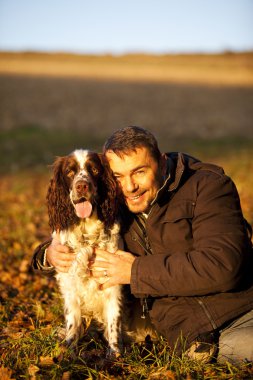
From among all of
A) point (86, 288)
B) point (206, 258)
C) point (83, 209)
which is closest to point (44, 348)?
point (86, 288)

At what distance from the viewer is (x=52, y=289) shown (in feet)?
16.6

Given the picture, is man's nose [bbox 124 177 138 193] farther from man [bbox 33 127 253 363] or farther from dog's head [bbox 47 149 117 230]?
dog's head [bbox 47 149 117 230]

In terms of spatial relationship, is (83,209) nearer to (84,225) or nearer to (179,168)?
(84,225)

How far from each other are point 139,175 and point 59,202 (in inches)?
27.6

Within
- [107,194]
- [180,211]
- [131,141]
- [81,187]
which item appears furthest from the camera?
[107,194]

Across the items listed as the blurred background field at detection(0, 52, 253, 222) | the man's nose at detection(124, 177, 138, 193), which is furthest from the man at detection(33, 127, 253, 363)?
the blurred background field at detection(0, 52, 253, 222)

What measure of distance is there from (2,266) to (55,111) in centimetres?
1745

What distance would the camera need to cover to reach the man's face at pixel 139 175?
3.51 metres

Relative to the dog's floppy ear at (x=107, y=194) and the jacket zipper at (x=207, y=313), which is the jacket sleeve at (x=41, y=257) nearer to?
the dog's floppy ear at (x=107, y=194)

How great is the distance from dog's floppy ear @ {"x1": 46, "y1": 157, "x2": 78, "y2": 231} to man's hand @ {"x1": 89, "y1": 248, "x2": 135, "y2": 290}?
1.15 feet

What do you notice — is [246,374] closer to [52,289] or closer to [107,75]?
[52,289]

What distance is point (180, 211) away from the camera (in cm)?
339

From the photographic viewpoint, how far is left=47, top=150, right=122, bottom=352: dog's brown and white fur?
145 inches

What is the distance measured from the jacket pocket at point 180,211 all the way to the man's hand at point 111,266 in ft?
1.36
